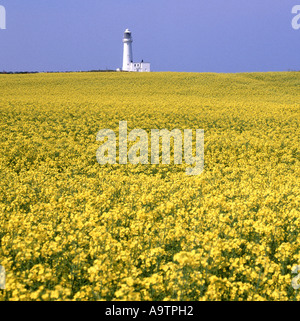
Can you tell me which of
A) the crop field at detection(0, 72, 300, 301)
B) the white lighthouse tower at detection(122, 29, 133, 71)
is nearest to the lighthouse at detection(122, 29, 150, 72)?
the white lighthouse tower at detection(122, 29, 133, 71)

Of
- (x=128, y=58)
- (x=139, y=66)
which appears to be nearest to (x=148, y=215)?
(x=139, y=66)

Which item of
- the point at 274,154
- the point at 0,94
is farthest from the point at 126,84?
the point at 274,154

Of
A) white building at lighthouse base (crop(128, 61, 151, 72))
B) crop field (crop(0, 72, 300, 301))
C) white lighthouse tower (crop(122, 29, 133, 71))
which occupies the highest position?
white lighthouse tower (crop(122, 29, 133, 71))

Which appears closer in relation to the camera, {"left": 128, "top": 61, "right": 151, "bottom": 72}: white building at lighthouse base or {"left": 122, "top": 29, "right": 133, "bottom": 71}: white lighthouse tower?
{"left": 128, "top": 61, "right": 151, "bottom": 72}: white building at lighthouse base

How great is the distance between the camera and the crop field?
453cm

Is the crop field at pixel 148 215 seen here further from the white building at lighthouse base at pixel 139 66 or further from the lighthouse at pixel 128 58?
the lighthouse at pixel 128 58

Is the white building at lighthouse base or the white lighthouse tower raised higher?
the white lighthouse tower

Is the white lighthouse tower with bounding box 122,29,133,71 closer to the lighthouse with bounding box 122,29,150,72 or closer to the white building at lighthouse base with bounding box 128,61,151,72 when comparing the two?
the lighthouse with bounding box 122,29,150,72

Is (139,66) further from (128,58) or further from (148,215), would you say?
(148,215)

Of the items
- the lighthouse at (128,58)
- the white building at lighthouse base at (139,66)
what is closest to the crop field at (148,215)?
the white building at lighthouse base at (139,66)

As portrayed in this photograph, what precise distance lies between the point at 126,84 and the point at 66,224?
1700 inches

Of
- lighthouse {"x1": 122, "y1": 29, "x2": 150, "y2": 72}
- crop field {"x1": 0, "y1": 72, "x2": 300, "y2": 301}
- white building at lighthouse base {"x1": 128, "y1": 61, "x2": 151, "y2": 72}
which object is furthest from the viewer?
lighthouse {"x1": 122, "y1": 29, "x2": 150, "y2": 72}

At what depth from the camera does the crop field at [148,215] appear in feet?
14.9

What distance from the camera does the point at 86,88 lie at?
4375 cm
